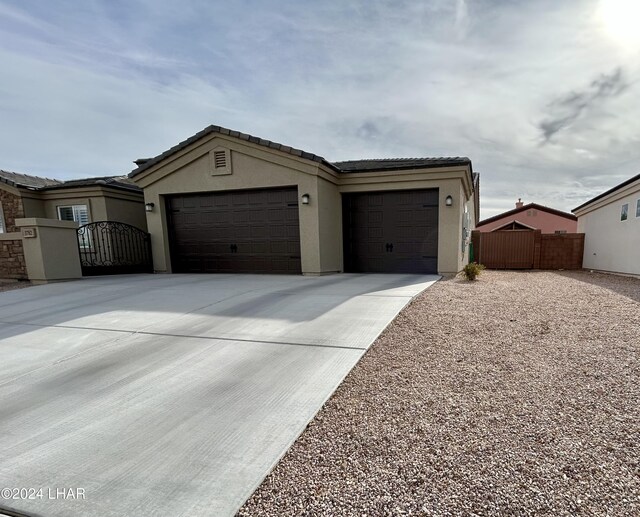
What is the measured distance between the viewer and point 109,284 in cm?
814

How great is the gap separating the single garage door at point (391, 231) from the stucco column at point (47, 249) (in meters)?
7.90

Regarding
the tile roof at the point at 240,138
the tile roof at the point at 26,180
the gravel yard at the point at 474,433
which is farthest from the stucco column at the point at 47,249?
the gravel yard at the point at 474,433

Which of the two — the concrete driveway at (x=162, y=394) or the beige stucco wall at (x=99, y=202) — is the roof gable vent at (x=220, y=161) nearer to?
the beige stucco wall at (x=99, y=202)

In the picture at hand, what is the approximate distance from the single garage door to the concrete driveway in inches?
167

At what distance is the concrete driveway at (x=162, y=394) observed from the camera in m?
1.70

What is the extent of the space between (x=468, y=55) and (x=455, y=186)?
10.2 ft

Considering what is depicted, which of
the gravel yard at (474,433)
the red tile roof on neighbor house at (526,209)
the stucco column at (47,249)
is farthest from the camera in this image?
the red tile roof on neighbor house at (526,209)

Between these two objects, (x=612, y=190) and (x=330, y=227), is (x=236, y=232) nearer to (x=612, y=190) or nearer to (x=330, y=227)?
(x=330, y=227)

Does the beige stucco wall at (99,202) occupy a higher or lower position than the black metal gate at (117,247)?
higher

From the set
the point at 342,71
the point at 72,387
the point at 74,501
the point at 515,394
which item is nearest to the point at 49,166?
the point at 342,71

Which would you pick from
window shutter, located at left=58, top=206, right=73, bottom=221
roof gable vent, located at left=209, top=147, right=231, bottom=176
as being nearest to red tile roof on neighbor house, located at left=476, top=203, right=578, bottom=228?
roof gable vent, located at left=209, top=147, right=231, bottom=176

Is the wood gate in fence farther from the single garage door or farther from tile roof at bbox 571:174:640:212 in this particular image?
the single garage door

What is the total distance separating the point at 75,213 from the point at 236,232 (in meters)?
6.78

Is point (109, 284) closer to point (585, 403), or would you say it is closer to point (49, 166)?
point (585, 403)
